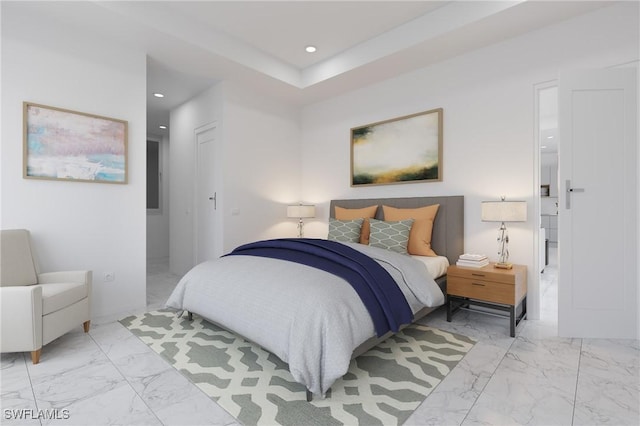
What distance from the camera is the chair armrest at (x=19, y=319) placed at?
2.10 meters

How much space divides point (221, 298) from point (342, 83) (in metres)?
3.29

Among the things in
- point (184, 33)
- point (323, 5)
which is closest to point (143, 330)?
point (184, 33)

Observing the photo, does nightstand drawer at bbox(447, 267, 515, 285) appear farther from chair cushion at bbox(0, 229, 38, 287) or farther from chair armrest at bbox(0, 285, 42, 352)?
Answer: chair cushion at bbox(0, 229, 38, 287)

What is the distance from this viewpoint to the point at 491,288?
2.77m

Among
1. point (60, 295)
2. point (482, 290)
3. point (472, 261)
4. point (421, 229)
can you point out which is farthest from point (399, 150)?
point (60, 295)

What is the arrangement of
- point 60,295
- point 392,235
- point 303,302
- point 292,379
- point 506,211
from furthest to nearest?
point 392,235 < point 506,211 < point 60,295 < point 292,379 < point 303,302

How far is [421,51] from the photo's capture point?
349 centimetres

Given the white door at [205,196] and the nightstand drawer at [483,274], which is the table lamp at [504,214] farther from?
the white door at [205,196]

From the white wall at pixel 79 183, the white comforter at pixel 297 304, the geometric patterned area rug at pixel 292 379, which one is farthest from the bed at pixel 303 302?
the white wall at pixel 79 183

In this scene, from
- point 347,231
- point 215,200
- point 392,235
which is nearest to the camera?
point 392,235

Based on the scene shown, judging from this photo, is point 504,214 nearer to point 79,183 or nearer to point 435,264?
point 435,264

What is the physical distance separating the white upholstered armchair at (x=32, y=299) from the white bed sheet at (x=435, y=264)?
2.99 meters

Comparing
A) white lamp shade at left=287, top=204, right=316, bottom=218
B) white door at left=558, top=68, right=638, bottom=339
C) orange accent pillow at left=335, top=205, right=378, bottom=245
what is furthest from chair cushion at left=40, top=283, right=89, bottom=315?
white door at left=558, top=68, right=638, bottom=339

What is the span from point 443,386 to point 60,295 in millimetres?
2775
